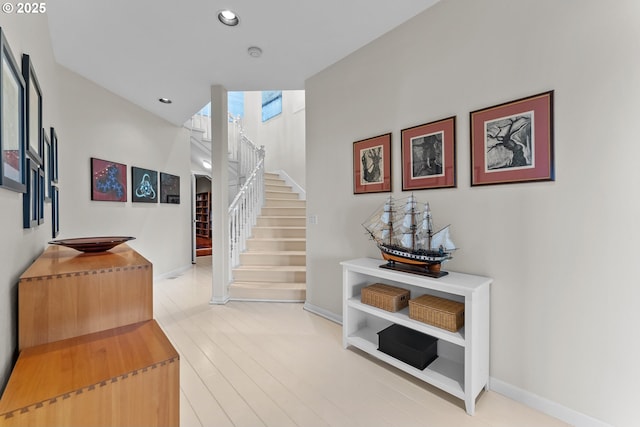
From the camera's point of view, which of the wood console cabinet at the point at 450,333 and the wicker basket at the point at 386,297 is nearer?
the wood console cabinet at the point at 450,333

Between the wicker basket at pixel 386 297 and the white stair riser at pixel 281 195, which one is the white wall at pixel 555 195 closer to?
the wicker basket at pixel 386 297

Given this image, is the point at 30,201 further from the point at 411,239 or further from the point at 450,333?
the point at 450,333

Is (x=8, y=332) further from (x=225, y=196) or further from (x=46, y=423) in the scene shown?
(x=225, y=196)

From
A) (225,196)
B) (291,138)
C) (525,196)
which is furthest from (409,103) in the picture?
(291,138)

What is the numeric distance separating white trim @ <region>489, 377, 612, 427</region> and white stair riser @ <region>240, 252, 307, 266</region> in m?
2.65

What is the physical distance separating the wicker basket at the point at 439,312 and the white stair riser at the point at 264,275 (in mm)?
2082

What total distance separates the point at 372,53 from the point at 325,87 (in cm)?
65

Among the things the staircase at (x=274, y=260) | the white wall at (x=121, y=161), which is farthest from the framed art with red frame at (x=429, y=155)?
the white wall at (x=121, y=161)

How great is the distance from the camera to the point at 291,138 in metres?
6.21

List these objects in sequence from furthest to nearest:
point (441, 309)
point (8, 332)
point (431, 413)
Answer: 1. point (441, 309)
2. point (431, 413)
3. point (8, 332)

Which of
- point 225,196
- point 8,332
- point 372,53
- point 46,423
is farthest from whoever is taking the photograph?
point 225,196

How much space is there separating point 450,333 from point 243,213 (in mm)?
3244

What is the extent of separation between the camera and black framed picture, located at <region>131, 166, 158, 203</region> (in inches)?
163

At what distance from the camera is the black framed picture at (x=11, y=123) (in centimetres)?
91
